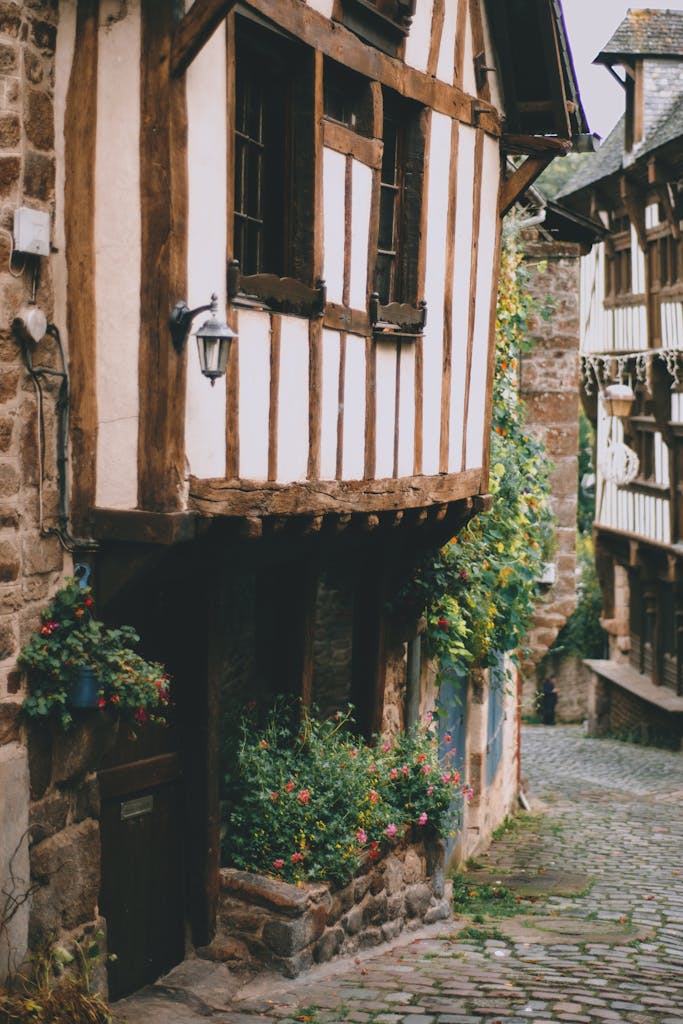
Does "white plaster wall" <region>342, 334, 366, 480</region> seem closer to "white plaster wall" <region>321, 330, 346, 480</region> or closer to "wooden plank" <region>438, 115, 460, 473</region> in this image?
"white plaster wall" <region>321, 330, 346, 480</region>

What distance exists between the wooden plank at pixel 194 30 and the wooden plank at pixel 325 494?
1.69m

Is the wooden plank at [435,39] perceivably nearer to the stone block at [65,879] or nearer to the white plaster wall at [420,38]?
the white plaster wall at [420,38]

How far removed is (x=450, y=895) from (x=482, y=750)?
3162mm

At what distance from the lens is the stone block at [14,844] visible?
17.3ft

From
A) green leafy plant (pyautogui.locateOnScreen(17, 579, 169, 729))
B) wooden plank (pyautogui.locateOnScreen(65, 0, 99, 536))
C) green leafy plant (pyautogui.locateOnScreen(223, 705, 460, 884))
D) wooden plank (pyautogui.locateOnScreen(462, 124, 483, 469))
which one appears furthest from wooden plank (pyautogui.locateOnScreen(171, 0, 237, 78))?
green leafy plant (pyautogui.locateOnScreen(223, 705, 460, 884))

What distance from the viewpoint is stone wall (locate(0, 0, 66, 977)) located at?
5.27m

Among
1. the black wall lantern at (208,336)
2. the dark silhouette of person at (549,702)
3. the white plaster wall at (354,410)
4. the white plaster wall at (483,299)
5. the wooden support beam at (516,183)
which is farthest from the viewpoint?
the dark silhouette of person at (549,702)

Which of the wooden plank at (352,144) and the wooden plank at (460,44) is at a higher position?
the wooden plank at (460,44)

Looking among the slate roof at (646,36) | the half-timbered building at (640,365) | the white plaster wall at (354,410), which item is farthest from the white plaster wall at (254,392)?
the slate roof at (646,36)

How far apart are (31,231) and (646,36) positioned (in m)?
17.4

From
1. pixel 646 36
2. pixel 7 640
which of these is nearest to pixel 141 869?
pixel 7 640

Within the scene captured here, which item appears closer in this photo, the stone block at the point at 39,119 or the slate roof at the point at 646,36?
the stone block at the point at 39,119

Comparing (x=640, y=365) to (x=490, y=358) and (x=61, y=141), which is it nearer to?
(x=490, y=358)

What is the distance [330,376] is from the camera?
6949 millimetres
